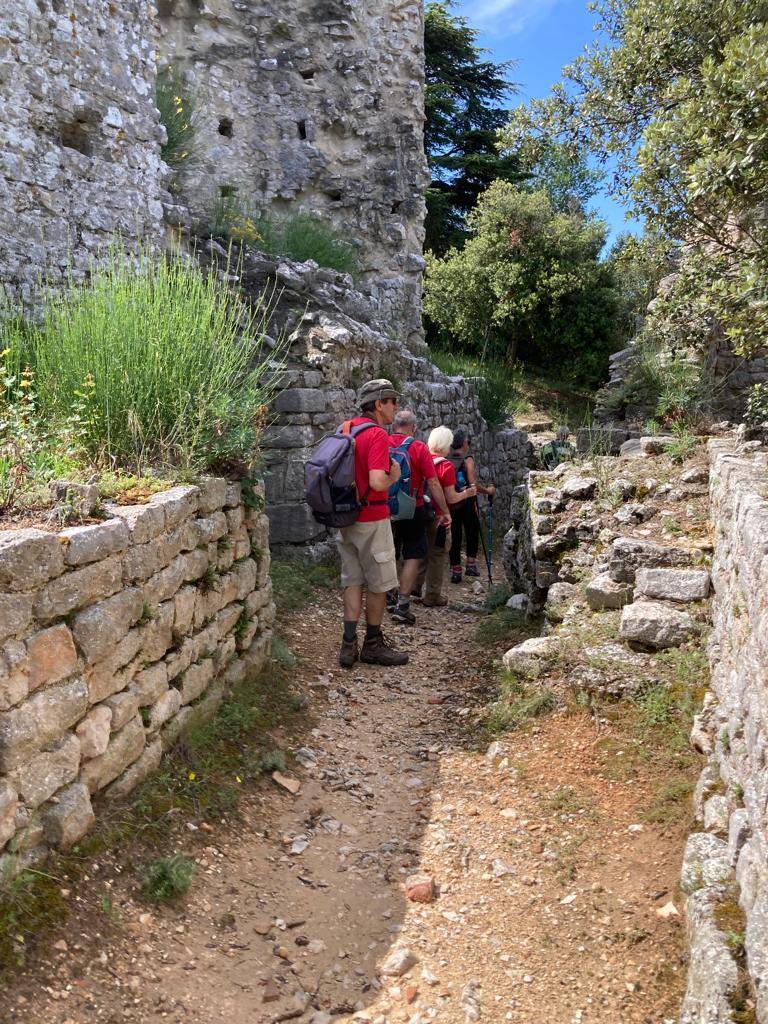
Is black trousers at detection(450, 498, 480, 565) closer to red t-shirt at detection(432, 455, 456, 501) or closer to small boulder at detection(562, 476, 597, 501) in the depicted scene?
red t-shirt at detection(432, 455, 456, 501)

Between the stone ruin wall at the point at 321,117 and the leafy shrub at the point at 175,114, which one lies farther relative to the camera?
the stone ruin wall at the point at 321,117

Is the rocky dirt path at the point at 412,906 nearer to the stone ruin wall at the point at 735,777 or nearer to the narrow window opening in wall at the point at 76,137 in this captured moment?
the stone ruin wall at the point at 735,777

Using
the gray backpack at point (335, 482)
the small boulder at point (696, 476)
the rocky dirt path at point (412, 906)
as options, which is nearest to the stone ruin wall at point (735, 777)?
the rocky dirt path at point (412, 906)

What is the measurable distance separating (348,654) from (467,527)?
11.4 ft

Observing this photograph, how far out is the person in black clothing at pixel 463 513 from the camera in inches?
327

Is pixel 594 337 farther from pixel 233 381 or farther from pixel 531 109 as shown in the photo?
pixel 233 381

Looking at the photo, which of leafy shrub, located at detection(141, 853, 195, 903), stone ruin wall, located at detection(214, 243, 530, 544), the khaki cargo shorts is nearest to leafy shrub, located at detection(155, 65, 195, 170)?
stone ruin wall, located at detection(214, 243, 530, 544)

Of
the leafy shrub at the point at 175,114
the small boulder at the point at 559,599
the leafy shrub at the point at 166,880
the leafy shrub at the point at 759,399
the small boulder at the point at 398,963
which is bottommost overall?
the small boulder at the point at 398,963

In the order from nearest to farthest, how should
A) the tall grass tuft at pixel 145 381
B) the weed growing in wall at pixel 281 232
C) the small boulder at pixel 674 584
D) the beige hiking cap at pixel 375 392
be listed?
the tall grass tuft at pixel 145 381, the small boulder at pixel 674 584, the beige hiking cap at pixel 375 392, the weed growing in wall at pixel 281 232

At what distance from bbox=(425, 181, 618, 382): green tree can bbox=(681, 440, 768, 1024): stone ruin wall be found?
16197 mm

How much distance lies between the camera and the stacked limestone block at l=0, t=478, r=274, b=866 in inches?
109

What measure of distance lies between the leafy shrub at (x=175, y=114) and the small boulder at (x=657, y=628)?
270 inches

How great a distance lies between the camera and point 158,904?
3.12m

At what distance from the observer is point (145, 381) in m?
4.47
